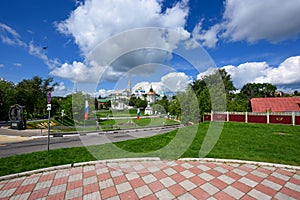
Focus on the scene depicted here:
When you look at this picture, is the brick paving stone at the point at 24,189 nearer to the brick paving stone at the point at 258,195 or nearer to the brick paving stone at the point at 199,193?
the brick paving stone at the point at 199,193

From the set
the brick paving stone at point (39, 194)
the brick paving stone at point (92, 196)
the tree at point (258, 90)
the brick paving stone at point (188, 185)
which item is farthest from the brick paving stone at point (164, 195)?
the tree at point (258, 90)

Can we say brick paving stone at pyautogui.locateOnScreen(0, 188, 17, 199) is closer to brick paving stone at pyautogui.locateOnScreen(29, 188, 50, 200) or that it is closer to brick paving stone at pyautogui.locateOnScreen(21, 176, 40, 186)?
brick paving stone at pyautogui.locateOnScreen(21, 176, 40, 186)

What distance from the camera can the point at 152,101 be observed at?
152 ft

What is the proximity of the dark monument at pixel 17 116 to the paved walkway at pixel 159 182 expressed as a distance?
60.4 ft

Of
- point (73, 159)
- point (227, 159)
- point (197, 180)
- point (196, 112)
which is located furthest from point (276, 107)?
point (73, 159)

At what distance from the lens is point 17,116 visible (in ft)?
58.5

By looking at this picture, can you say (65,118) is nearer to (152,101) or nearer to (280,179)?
(152,101)

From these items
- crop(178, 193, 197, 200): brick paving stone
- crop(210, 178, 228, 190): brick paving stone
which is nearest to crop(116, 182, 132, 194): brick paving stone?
crop(178, 193, 197, 200): brick paving stone

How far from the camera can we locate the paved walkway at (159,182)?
2.90m

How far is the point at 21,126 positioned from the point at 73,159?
18.3m

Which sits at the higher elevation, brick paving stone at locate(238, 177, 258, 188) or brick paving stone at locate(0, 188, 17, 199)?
brick paving stone at locate(238, 177, 258, 188)

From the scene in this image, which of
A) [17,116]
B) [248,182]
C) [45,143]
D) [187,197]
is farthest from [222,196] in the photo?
[17,116]

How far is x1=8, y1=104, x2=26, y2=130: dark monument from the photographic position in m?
17.5

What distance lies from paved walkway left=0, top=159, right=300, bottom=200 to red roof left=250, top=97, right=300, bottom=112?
85.7ft
